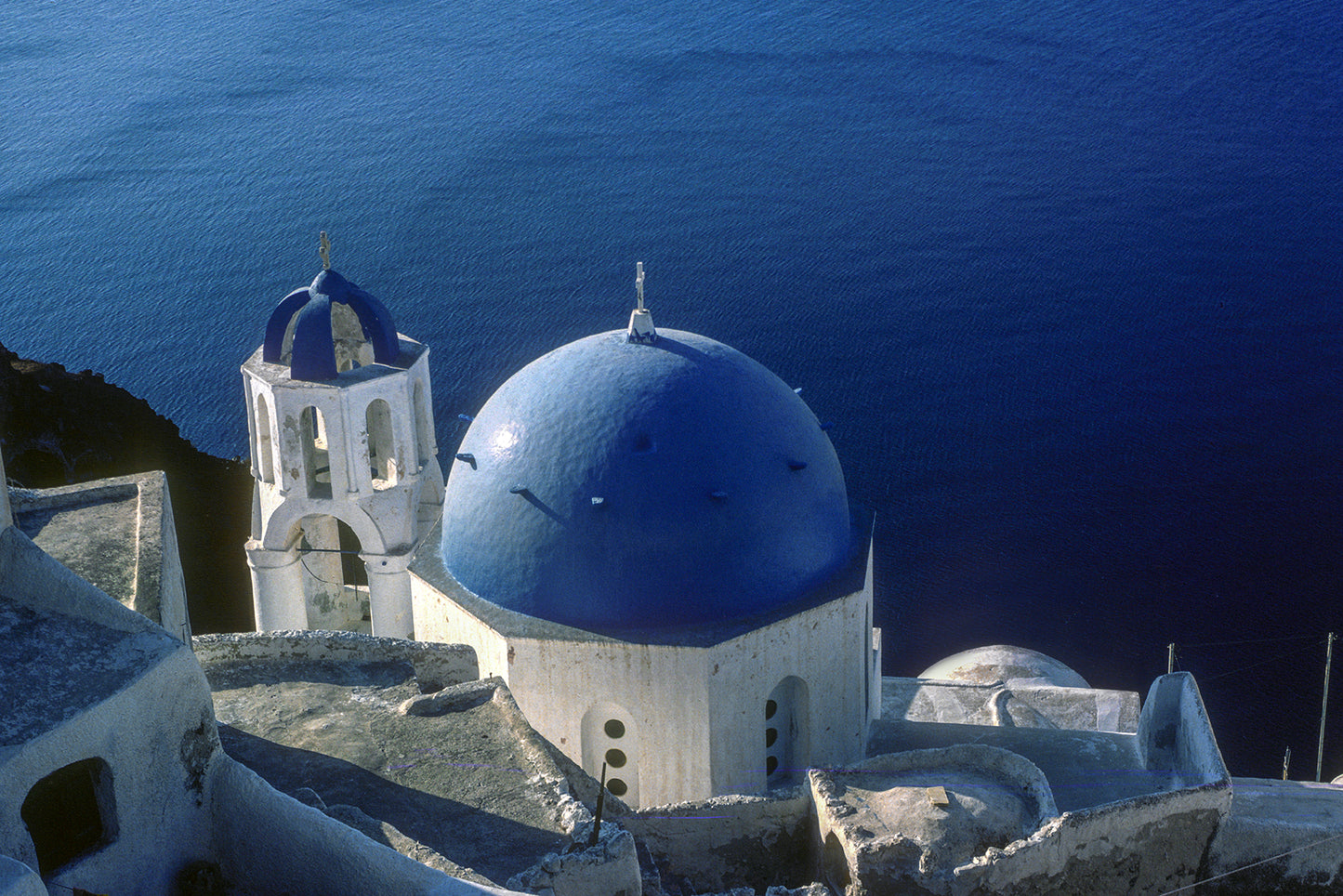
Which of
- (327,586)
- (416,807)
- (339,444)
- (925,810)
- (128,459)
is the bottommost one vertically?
(128,459)

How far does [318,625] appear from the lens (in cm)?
2275

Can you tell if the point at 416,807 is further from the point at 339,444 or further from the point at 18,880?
the point at 339,444

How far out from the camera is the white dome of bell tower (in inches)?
770

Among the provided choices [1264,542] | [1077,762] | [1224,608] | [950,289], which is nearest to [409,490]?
[1077,762]

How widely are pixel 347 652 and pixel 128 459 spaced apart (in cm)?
2240

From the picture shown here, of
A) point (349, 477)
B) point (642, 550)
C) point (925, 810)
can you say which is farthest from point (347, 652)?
point (925, 810)

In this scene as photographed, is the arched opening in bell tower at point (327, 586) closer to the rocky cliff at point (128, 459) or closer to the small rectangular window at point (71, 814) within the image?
the rocky cliff at point (128, 459)

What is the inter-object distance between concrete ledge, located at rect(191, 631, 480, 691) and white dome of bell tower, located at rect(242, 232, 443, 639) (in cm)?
450

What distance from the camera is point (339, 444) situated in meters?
19.9

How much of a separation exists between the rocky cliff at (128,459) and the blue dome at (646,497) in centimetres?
1731

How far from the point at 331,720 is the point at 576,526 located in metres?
4.32

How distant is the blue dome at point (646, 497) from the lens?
57.9 feet

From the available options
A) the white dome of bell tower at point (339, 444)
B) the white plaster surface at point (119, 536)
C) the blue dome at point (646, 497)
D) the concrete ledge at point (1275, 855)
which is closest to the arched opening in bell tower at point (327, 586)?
the white dome of bell tower at point (339, 444)

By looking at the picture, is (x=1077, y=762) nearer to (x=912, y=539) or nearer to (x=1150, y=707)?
(x=1150, y=707)
